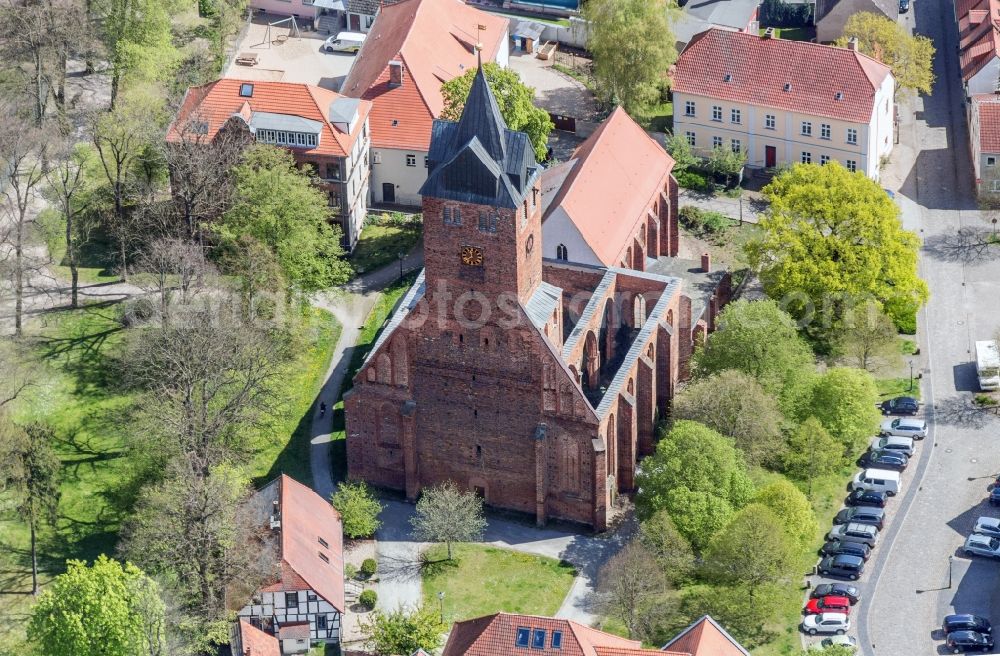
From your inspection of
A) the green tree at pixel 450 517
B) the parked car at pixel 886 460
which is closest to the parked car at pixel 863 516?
the parked car at pixel 886 460

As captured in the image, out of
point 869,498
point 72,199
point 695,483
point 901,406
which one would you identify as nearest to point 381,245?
point 72,199

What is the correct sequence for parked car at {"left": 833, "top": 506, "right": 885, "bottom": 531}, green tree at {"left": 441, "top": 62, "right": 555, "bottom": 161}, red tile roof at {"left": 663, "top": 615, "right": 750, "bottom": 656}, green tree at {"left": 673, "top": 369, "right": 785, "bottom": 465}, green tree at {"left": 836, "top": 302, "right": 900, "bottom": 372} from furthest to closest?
green tree at {"left": 441, "top": 62, "right": 555, "bottom": 161}, green tree at {"left": 836, "top": 302, "right": 900, "bottom": 372}, green tree at {"left": 673, "top": 369, "right": 785, "bottom": 465}, parked car at {"left": 833, "top": 506, "right": 885, "bottom": 531}, red tile roof at {"left": 663, "top": 615, "right": 750, "bottom": 656}

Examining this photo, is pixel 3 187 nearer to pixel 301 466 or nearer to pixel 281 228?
pixel 281 228

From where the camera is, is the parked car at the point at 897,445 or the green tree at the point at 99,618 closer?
the green tree at the point at 99,618

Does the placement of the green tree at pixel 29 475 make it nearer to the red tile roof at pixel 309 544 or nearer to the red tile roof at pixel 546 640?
the red tile roof at pixel 309 544

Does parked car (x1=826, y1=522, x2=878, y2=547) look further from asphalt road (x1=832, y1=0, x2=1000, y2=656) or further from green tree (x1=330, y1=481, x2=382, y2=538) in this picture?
green tree (x1=330, y1=481, x2=382, y2=538)

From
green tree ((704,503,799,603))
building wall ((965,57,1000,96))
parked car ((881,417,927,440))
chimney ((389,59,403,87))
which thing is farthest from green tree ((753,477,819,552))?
building wall ((965,57,1000,96))
